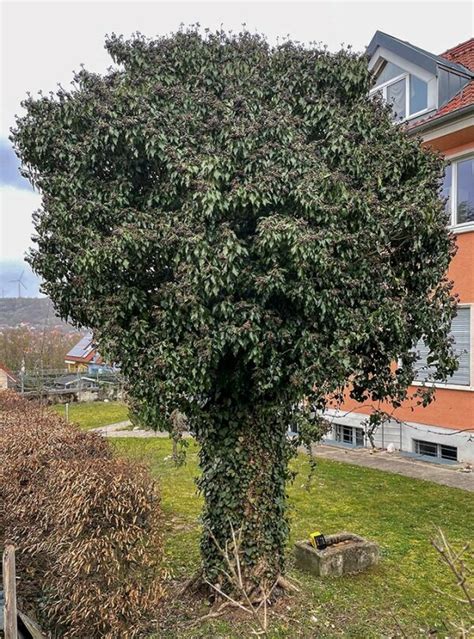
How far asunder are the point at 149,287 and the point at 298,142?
199cm

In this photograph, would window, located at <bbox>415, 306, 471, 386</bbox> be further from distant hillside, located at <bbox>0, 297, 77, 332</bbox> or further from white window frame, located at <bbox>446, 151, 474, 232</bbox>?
distant hillside, located at <bbox>0, 297, 77, 332</bbox>

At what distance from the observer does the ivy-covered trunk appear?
17.7 feet

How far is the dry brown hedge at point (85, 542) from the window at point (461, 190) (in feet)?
30.8

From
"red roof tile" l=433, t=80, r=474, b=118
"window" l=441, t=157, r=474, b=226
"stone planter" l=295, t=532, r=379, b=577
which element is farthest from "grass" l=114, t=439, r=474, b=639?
"red roof tile" l=433, t=80, r=474, b=118

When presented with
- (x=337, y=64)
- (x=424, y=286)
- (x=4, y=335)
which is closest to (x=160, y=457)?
(x=424, y=286)

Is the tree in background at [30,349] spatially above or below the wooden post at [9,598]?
above

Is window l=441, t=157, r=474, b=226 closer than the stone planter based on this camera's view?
No

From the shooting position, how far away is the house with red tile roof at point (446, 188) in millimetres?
11062

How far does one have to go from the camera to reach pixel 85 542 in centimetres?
456

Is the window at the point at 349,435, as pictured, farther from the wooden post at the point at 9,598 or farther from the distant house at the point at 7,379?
the distant house at the point at 7,379

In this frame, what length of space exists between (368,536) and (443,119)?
8425 mm

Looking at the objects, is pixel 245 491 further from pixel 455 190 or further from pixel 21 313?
pixel 21 313

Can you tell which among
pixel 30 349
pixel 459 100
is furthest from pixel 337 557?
pixel 30 349

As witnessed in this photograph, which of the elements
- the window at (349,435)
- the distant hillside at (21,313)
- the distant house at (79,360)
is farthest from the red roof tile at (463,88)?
the distant house at (79,360)
